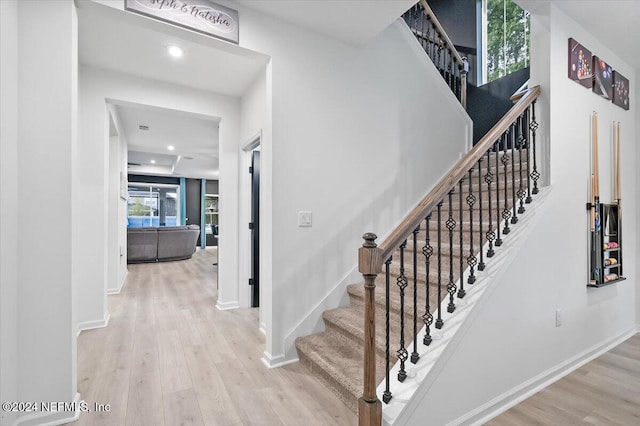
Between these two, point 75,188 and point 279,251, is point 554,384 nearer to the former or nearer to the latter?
point 279,251

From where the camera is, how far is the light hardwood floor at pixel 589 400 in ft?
6.13

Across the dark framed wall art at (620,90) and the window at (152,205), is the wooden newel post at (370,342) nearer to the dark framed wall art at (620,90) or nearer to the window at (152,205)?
the dark framed wall art at (620,90)

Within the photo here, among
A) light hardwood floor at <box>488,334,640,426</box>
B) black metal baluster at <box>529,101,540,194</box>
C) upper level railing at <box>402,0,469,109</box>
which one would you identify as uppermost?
upper level railing at <box>402,0,469,109</box>

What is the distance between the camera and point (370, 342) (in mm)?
1592

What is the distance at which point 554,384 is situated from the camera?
2275 mm

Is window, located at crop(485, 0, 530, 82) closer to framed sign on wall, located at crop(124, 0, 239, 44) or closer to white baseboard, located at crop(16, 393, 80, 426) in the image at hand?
framed sign on wall, located at crop(124, 0, 239, 44)

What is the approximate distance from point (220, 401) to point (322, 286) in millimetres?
1139

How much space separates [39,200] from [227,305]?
2513 mm

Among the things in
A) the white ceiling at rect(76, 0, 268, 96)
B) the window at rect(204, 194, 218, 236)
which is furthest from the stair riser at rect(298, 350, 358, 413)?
the window at rect(204, 194, 218, 236)

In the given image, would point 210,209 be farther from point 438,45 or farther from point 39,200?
point 39,200

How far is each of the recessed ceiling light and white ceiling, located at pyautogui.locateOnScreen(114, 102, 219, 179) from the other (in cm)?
80

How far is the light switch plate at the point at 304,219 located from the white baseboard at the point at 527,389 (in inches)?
64.7

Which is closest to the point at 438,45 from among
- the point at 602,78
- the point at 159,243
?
the point at 602,78

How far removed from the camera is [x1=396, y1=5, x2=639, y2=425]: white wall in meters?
1.83
